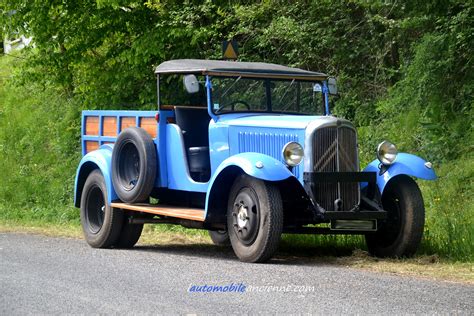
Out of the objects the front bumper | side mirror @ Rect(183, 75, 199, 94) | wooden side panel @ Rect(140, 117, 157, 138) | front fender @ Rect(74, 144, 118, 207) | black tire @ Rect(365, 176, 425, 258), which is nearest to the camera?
the front bumper

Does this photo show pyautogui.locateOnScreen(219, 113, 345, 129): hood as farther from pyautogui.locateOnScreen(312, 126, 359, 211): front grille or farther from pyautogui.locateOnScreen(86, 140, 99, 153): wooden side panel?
pyautogui.locateOnScreen(86, 140, 99, 153): wooden side panel

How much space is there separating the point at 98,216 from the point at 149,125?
5.19ft

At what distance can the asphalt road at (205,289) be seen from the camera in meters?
7.49

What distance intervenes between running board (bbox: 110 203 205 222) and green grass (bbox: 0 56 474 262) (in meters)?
1.38

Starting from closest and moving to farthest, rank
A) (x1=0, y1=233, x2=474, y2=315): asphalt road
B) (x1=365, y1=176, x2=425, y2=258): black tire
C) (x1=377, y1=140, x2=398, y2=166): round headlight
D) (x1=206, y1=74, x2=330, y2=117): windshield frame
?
(x1=0, y1=233, x2=474, y2=315): asphalt road
(x1=365, y1=176, x2=425, y2=258): black tire
(x1=377, y1=140, x2=398, y2=166): round headlight
(x1=206, y1=74, x2=330, y2=117): windshield frame

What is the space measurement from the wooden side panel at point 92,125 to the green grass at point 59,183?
6.30 ft

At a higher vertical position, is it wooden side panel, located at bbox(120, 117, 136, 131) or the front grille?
wooden side panel, located at bbox(120, 117, 136, 131)

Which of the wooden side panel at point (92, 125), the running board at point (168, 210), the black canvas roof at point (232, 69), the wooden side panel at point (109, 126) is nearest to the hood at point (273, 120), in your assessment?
the black canvas roof at point (232, 69)

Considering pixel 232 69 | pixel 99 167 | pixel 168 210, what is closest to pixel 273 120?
pixel 232 69

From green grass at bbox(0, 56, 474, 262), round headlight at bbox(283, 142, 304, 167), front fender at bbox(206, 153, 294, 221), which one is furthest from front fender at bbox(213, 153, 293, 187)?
green grass at bbox(0, 56, 474, 262)

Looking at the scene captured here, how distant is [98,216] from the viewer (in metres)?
12.8

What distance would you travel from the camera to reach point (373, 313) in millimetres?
7195

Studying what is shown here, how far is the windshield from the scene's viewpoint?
37.6 feet

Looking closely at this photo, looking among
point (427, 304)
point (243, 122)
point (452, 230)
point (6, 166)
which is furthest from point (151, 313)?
point (6, 166)
